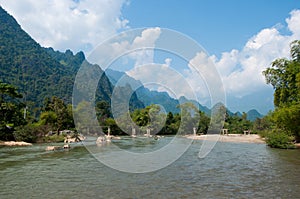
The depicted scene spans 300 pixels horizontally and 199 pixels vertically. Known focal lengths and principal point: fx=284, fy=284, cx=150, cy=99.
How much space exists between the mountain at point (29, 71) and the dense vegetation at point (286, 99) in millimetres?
41628

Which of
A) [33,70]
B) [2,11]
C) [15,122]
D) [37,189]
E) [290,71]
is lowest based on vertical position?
[37,189]

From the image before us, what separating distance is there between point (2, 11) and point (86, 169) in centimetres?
13294

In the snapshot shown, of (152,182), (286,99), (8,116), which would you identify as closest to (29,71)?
(8,116)

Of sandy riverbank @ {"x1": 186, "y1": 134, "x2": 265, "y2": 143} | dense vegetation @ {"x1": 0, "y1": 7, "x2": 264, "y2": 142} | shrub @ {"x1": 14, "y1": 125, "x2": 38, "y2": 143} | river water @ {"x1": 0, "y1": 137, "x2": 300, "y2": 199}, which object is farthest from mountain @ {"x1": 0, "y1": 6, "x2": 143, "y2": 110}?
river water @ {"x1": 0, "y1": 137, "x2": 300, "y2": 199}

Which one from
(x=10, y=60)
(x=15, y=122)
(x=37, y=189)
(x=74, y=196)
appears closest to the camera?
(x=74, y=196)

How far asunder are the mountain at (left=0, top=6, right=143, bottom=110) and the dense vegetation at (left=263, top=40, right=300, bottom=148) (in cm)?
4163

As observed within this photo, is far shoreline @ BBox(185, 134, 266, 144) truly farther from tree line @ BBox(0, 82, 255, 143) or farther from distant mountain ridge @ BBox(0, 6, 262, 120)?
distant mountain ridge @ BBox(0, 6, 262, 120)

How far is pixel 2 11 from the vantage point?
12419 centimetres

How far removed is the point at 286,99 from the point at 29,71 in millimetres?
86767

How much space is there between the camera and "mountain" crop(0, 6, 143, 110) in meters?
81.9

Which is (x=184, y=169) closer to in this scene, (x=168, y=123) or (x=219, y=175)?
(x=219, y=175)

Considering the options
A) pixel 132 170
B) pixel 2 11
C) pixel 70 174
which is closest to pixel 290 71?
pixel 132 170

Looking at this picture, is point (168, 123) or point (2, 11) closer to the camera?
point (168, 123)

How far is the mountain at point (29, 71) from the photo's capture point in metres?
81.9
